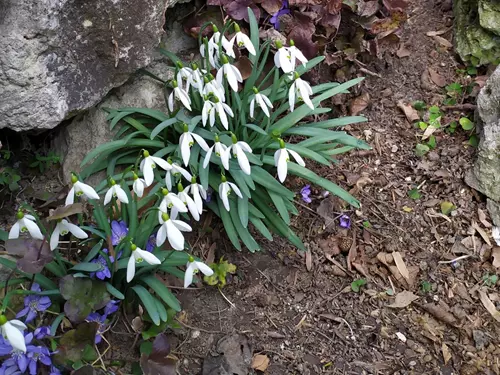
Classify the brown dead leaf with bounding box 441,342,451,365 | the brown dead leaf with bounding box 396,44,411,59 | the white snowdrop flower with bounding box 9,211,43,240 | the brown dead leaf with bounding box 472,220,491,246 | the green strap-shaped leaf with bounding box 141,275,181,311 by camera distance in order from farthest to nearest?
the brown dead leaf with bounding box 396,44,411,59
the brown dead leaf with bounding box 472,220,491,246
the brown dead leaf with bounding box 441,342,451,365
the green strap-shaped leaf with bounding box 141,275,181,311
the white snowdrop flower with bounding box 9,211,43,240

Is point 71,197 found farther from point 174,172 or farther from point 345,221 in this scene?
point 345,221

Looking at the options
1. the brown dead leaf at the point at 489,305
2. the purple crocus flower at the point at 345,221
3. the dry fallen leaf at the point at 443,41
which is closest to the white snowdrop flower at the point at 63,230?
the purple crocus flower at the point at 345,221

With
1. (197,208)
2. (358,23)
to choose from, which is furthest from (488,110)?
(197,208)

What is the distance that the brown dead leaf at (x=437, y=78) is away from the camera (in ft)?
11.7

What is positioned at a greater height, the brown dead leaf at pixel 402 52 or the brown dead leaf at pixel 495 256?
the brown dead leaf at pixel 402 52

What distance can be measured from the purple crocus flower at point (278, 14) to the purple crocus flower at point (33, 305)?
6.32ft

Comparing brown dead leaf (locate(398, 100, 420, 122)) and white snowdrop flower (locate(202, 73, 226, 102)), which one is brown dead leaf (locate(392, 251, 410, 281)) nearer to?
Result: brown dead leaf (locate(398, 100, 420, 122))

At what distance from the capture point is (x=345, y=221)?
9.78ft

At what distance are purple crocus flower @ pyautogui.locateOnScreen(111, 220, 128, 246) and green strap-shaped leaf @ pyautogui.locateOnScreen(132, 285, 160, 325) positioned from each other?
0.68 ft

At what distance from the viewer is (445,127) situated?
3369 mm

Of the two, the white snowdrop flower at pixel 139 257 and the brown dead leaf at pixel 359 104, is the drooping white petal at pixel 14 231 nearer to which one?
the white snowdrop flower at pixel 139 257

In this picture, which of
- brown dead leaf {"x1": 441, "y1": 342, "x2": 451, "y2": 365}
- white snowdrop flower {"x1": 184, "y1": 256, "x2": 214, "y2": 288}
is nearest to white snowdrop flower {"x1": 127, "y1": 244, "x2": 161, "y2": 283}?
white snowdrop flower {"x1": 184, "y1": 256, "x2": 214, "y2": 288}

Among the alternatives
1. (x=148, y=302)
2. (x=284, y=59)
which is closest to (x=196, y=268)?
(x=148, y=302)

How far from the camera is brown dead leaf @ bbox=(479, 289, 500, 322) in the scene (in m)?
2.69
